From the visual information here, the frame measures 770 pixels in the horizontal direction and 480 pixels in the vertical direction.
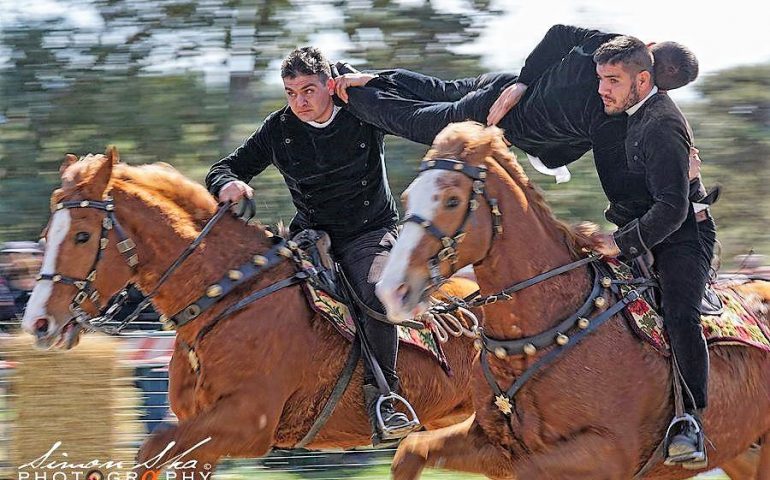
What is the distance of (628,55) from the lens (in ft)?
14.9

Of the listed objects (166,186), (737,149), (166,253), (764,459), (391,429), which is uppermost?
(166,186)

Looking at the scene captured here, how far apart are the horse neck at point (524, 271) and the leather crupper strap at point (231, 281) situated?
54.1 inches

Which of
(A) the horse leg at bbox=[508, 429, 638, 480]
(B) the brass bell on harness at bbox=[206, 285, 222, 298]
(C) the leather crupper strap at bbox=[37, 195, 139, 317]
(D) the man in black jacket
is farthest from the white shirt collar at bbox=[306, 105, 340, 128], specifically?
(A) the horse leg at bbox=[508, 429, 638, 480]

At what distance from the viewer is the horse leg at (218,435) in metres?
4.84

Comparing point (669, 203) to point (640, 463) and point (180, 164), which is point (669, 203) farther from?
point (180, 164)

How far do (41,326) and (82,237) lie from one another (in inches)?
17.9

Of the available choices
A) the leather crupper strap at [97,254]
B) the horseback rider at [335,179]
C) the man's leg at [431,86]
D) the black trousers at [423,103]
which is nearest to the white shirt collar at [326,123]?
the horseback rider at [335,179]

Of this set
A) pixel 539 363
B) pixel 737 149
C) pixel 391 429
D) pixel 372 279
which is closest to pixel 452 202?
pixel 539 363

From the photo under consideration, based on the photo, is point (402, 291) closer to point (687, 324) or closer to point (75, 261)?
point (687, 324)

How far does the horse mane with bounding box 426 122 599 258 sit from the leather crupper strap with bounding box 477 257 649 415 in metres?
0.24

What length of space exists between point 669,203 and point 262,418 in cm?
215

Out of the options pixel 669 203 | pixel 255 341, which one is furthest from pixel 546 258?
pixel 255 341

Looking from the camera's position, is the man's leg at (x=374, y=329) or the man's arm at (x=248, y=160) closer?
the man's leg at (x=374, y=329)

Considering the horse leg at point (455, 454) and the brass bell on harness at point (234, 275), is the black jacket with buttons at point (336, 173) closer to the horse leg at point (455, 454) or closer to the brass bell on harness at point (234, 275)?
the brass bell on harness at point (234, 275)
